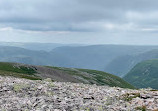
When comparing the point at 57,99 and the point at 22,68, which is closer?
the point at 57,99

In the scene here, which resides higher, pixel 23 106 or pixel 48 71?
pixel 23 106

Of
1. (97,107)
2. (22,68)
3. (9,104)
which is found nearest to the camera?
(97,107)

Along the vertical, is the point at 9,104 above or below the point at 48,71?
above

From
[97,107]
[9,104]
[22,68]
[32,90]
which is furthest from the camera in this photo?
[22,68]

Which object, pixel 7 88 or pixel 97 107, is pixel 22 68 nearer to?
pixel 7 88

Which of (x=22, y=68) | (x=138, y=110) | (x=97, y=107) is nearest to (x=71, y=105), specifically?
(x=97, y=107)

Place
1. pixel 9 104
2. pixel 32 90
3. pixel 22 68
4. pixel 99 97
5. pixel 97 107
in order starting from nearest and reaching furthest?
pixel 97 107 < pixel 9 104 < pixel 99 97 < pixel 32 90 < pixel 22 68

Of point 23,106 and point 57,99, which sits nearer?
point 23,106

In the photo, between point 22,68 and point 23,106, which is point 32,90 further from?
point 22,68

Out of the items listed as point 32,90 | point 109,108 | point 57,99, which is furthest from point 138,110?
point 32,90
